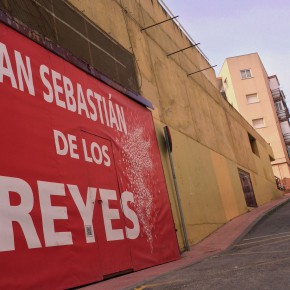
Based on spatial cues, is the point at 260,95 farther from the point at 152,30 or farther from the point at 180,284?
the point at 180,284

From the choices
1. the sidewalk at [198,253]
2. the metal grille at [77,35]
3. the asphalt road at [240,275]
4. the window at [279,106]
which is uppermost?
the window at [279,106]

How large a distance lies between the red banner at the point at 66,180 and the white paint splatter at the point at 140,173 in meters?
0.02

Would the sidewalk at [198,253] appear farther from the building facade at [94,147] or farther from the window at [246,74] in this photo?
the window at [246,74]

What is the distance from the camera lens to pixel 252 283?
5004mm

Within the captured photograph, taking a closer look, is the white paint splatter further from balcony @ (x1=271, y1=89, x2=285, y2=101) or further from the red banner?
balcony @ (x1=271, y1=89, x2=285, y2=101)

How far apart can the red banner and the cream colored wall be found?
212 cm

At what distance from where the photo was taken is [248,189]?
878 inches

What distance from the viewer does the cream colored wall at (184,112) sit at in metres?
11.3

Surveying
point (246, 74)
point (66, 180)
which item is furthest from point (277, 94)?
point (66, 180)

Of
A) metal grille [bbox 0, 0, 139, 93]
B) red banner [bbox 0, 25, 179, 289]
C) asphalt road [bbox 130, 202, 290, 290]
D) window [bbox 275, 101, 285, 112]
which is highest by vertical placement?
window [bbox 275, 101, 285, 112]

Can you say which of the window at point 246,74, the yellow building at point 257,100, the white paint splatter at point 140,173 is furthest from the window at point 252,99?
the white paint splatter at point 140,173

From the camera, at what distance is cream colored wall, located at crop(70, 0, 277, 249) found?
11328 mm

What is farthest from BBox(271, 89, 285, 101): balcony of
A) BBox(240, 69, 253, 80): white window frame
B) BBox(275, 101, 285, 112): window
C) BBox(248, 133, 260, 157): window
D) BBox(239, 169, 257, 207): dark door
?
BBox(239, 169, 257, 207): dark door

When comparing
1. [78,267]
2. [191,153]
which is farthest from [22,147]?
[191,153]
